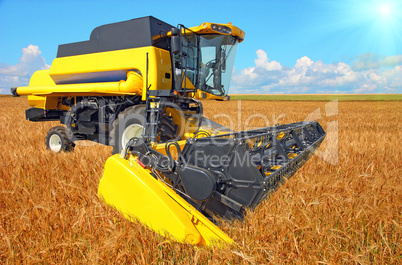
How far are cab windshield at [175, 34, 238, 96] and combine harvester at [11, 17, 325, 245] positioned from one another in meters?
0.02

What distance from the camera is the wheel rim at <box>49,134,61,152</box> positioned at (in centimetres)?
533

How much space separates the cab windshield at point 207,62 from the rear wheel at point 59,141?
2426 mm

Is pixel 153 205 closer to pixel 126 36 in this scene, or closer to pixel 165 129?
pixel 165 129

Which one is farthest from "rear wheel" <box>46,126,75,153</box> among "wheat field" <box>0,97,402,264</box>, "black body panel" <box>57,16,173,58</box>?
"wheat field" <box>0,97,402,264</box>

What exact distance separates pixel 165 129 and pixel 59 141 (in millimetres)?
2465

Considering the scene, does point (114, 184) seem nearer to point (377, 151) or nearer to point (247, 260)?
point (247, 260)

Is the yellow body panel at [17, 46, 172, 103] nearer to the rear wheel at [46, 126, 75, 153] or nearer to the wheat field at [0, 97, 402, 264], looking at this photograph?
the rear wheel at [46, 126, 75, 153]

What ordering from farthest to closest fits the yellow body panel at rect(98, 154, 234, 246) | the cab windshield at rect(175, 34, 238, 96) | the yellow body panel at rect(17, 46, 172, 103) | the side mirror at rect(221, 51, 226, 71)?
1. the side mirror at rect(221, 51, 226, 71)
2. the cab windshield at rect(175, 34, 238, 96)
3. the yellow body panel at rect(17, 46, 172, 103)
4. the yellow body panel at rect(98, 154, 234, 246)

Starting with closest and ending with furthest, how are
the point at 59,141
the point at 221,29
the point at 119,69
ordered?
the point at 221,29 → the point at 119,69 → the point at 59,141

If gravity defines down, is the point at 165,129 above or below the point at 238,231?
above

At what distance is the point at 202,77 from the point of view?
191 inches

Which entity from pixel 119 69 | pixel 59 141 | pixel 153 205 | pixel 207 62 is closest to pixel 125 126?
pixel 119 69

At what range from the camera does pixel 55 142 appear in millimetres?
5379

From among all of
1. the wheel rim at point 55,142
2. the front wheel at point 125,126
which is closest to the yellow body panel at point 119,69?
the front wheel at point 125,126
